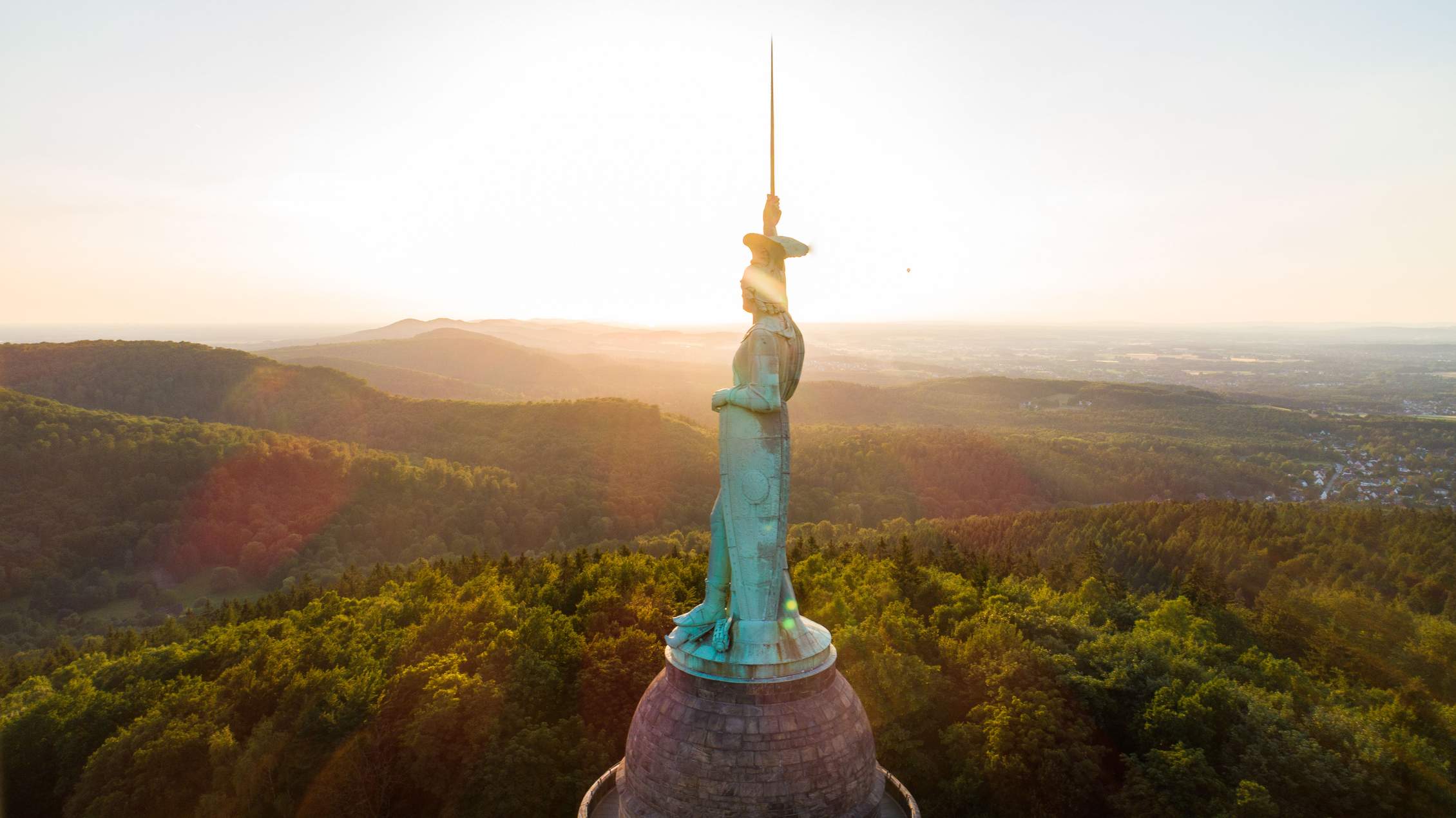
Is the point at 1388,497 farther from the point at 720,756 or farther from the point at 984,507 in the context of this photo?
the point at 720,756

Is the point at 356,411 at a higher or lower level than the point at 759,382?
lower

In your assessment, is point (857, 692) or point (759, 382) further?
point (857, 692)

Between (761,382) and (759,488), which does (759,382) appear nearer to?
(761,382)

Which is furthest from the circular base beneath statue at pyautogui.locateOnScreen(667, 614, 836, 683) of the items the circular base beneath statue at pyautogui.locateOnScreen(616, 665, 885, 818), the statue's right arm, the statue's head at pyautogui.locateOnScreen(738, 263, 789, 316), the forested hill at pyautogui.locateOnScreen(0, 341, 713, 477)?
the forested hill at pyautogui.locateOnScreen(0, 341, 713, 477)

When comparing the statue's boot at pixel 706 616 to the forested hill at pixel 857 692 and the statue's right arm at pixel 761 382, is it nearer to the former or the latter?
the statue's right arm at pixel 761 382

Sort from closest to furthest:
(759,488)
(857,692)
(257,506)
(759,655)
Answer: (759,655), (759,488), (857,692), (257,506)

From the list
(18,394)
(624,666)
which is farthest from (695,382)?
(624,666)

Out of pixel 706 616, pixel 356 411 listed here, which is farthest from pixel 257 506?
pixel 706 616
